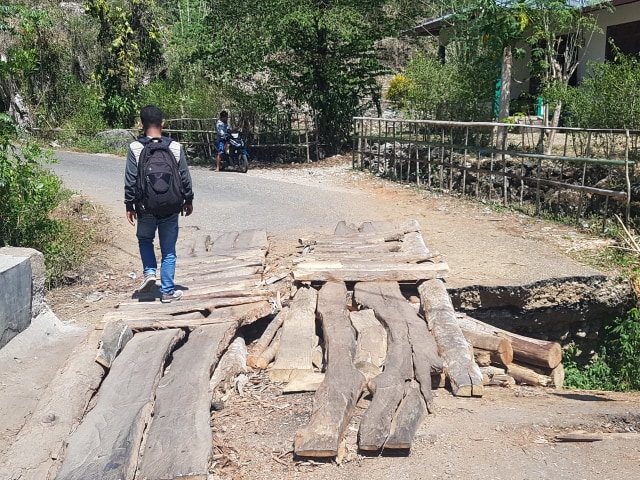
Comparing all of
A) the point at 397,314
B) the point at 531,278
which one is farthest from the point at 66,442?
the point at 531,278

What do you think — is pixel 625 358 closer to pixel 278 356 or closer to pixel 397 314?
pixel 397 314

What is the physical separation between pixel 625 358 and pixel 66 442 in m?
5.10

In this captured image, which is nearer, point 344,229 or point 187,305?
point 187,305

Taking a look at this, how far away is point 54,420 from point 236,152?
38.0 feet

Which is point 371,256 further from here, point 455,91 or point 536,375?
point 455,91

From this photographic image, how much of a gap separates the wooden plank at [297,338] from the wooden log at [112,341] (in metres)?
1.02

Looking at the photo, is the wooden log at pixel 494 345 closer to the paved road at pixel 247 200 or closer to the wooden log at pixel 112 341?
the wooden log at pixel 112 341

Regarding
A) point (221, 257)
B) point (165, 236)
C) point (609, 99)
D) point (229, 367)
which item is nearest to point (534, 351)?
point (229, 367)

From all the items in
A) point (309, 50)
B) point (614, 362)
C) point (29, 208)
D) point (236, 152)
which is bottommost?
point (614, 362)

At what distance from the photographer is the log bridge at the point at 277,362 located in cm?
316

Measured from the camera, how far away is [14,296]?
4590mm

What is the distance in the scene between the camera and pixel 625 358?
242 inches

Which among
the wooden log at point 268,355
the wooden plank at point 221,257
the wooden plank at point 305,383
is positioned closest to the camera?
the wooden plank at point 305,383

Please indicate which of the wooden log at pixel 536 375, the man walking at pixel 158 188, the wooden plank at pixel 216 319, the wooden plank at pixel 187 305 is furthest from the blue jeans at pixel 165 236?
the wooden log at pixel 536 375
